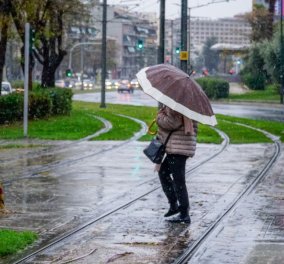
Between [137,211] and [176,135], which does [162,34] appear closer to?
[137,211]

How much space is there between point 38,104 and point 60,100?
339 centimetres

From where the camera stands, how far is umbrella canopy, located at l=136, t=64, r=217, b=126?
1063cm

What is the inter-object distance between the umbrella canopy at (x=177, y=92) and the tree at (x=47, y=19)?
75.3 feet

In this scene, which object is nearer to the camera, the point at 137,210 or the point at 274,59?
the point at 137,210

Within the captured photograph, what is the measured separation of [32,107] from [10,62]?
2770 inches

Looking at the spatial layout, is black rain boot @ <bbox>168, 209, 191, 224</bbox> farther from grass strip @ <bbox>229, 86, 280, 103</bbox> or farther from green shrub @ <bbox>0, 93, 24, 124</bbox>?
grass strip @ <bbox>229, 86, 280, 103</bbox>

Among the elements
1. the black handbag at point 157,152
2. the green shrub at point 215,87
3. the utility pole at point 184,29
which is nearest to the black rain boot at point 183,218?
the black handbag at point 157,152

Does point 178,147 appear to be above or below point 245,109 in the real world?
above

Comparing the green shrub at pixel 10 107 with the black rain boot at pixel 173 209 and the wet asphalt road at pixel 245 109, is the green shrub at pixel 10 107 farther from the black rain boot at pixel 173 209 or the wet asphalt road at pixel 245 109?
the black rain boot at pixel 173 209

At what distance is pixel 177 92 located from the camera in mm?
10742

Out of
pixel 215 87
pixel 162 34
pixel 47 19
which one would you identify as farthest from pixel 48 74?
pixel 215 87

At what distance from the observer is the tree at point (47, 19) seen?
112 feet

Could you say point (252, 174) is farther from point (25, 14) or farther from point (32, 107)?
point (25, 14)

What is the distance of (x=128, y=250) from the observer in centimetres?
940
